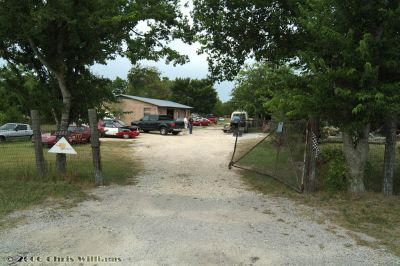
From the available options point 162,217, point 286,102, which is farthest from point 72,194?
point 286,102

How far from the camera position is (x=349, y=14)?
8.88 meters

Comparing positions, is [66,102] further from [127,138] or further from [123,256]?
[127,138]

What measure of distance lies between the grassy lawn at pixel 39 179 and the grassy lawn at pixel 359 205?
164 inches

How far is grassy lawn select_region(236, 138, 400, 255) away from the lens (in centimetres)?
675

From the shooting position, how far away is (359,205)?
8.41 meters

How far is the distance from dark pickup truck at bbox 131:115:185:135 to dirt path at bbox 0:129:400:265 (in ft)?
88.2

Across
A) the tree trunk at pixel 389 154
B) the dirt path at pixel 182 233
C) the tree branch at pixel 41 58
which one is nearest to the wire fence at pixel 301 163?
the tree trunk at pixel 389 154

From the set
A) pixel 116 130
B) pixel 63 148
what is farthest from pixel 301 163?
pixel 116 130

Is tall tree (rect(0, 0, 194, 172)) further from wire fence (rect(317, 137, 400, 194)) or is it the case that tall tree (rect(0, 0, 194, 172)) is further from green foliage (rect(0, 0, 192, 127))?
wire fence (rect(317, 137, 400, 194))

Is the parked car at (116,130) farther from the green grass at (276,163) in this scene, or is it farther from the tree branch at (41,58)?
the tree branch at (41,58)

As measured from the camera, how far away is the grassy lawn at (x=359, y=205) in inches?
266

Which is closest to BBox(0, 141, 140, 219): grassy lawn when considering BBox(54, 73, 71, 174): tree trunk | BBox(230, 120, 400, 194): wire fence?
BBox(54, 73, 71, 174): tree trunk

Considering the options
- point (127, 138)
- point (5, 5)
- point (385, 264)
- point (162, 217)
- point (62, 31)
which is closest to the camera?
point (385, 264)

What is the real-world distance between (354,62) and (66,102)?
7563 millimetres
